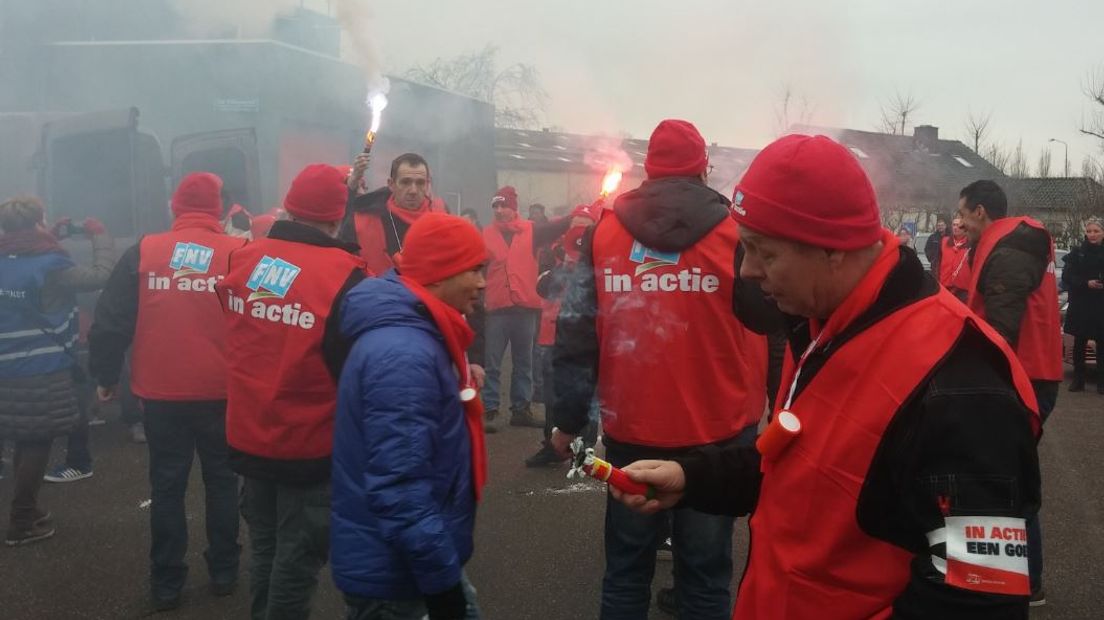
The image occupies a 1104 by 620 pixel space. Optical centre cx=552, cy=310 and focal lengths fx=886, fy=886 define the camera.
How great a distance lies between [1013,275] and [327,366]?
3326 millimetres

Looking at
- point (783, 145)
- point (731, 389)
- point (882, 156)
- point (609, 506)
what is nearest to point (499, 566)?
point (609, 506)

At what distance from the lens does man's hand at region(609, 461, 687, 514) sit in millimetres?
1892

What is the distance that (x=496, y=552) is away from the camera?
487 cm

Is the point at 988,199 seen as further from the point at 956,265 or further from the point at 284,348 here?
the point at 284,348

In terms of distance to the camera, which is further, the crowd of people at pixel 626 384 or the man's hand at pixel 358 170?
the man's hand at pixel 358 170

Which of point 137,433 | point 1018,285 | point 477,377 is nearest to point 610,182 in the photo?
point 1018,285

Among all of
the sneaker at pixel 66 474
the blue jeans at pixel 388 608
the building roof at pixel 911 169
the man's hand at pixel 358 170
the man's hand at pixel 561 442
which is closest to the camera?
the blue jeans at pixel 388 608

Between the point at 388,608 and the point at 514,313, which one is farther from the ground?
A: the point at 514,313

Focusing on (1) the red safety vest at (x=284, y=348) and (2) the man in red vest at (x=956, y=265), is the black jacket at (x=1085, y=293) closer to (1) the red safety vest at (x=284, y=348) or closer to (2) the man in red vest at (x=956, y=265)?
(2) the man in red vest at (x=956, y=265)

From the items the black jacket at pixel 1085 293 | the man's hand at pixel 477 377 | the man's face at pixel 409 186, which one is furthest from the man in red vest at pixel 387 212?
the black jacket at pixel 1085 293

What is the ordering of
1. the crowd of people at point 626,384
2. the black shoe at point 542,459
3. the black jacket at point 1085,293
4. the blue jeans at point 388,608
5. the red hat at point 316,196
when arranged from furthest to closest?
the black jacket at point 1085,293, the black shoe at point 542,459, the red hat at point 316,196, the blue jeans at point 388,608, the crowd of people at point 626,384

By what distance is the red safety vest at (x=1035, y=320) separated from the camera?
4492 millimetres

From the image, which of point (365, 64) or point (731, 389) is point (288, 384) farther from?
point (365, 64)

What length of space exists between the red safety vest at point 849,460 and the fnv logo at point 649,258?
1.56 meters
